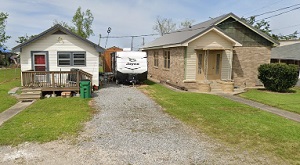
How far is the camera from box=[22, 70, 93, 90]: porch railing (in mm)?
12508

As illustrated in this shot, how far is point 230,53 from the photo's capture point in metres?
17.2

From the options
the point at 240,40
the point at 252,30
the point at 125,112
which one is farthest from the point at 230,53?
the point at 125,112

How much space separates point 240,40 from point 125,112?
504 inches

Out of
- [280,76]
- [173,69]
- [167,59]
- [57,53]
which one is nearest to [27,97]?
[57,53]

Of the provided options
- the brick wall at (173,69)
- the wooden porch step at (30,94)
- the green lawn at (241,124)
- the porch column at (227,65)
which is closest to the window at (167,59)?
the brick wall at (173,69)

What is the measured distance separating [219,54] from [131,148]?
44.0ft

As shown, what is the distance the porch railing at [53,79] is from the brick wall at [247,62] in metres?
11.6

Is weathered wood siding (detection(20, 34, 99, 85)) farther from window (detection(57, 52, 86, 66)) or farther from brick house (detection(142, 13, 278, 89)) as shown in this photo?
brick house (detection(142, 13, 278, 89))

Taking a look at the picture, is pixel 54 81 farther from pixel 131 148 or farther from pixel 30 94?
pixel 131 148

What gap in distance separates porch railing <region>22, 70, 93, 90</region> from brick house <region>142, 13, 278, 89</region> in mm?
6831

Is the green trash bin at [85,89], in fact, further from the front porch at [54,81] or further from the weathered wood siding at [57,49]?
the weathered wood siding at [57,49]

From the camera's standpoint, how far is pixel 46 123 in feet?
24.7

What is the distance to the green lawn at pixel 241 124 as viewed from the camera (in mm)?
5930

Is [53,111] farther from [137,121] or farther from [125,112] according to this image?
[137,121]
